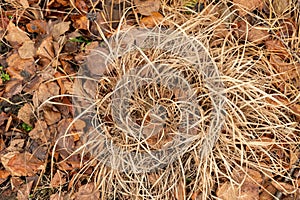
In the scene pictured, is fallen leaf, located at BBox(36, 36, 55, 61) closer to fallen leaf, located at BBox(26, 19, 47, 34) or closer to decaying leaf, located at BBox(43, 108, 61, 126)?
fallen leaf, located at BBox(26, 19, 47, 34)

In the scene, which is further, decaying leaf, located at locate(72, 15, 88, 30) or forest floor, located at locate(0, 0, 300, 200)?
decaying leaf, located at locate(72, 15, 88, 30)

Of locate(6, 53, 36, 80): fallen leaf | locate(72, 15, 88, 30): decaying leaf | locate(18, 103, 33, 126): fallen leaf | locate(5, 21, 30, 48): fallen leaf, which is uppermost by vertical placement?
locate(72, 15, 88, 30): decaying leaf

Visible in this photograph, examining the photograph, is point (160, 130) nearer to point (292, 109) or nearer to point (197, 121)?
point (197, 121)

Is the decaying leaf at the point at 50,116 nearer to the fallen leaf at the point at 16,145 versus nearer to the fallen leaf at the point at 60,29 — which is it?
the fallen leaf at the point at 16,145

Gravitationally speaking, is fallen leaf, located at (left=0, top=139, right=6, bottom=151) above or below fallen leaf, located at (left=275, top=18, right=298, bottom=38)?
below

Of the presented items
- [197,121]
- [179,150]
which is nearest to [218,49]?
[197,121]

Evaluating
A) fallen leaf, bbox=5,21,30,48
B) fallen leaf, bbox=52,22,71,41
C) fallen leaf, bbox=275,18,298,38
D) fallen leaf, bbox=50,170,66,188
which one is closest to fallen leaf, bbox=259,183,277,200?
fallen leaf, bbox=275,18,298,38

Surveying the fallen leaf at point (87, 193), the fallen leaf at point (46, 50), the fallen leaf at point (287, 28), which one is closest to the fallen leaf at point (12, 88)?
the fallen leaf at point (46, 50)
